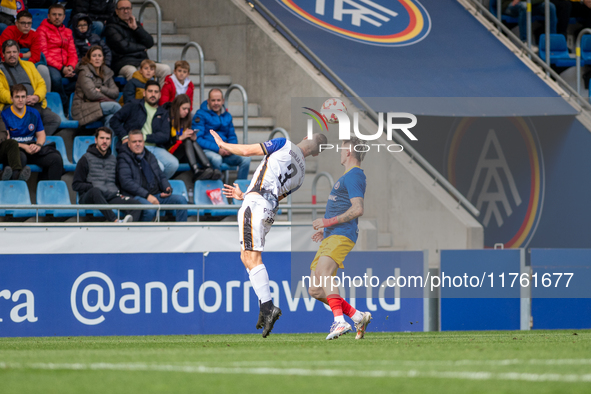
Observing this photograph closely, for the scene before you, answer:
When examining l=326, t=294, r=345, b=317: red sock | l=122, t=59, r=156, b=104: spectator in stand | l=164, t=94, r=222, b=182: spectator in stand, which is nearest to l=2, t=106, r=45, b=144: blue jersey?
l=122, t=59, r=156, b=104: spectator in stand

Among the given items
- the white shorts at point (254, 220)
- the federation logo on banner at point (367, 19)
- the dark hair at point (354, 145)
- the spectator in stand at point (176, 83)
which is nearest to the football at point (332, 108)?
the spectator in stand at point (176, 83)

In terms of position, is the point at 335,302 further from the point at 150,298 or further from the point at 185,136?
the point at 185,136

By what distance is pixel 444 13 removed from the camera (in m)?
16.5

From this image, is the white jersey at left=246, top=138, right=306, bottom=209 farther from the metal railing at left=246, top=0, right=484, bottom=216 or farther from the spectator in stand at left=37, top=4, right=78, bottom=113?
the spectator in stand at left=37, top=4, right=78, bottom=113

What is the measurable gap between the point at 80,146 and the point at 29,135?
0.93 m

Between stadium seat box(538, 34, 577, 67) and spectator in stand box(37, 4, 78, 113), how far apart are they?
9.50m

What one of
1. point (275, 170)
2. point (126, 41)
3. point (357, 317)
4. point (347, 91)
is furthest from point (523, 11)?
point (357, 317)

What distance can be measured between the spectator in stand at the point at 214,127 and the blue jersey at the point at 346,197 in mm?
4815

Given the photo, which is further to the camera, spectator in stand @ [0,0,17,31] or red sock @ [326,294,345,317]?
spectator in stand @ [0,0,17,31]

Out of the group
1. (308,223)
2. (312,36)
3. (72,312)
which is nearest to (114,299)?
(72,312)

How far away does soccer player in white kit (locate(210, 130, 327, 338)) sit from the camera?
7.66 m

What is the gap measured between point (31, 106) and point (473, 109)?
6.95 metres

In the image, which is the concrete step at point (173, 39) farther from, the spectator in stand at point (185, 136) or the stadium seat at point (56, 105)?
the stadium seat at point (56, 105)

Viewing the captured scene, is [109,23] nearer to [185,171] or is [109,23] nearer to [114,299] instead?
[185,171]
